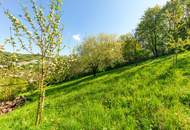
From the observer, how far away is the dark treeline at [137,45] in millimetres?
20614

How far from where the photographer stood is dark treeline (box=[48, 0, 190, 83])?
2061 centimetres

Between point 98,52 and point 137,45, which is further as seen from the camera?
point 137,45

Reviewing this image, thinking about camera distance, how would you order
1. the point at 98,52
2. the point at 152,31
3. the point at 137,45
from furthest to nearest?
the point at 152,31, the point at 137,45, the point at 98,52

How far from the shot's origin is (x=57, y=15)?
32.9 feet

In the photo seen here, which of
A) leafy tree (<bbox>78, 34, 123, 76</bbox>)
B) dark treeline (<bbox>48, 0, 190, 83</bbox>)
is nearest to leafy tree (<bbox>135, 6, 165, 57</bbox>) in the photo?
dark treeline (<bbox>48, 0, 190, 83</bbox>)

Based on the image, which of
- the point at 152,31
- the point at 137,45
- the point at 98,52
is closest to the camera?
the point at 98,52

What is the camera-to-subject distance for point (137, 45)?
63.1m

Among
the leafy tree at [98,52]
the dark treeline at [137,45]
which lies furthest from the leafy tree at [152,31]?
the leafy tree at [98,52]

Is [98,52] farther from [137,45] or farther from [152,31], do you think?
[152,31]

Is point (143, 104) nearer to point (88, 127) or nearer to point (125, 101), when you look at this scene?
point (125, 101)

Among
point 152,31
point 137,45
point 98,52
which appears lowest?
point 98,52

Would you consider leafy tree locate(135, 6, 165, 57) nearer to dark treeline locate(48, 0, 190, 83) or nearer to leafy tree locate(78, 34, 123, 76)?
dark treeline locate(48, 0, 190, 83)

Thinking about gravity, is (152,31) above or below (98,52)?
above

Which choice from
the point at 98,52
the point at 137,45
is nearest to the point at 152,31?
the point at 137,45
